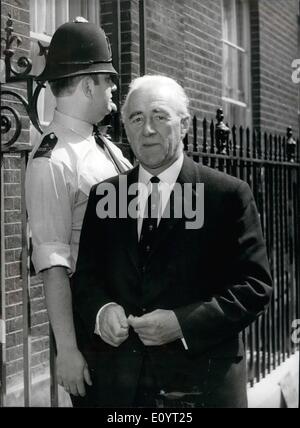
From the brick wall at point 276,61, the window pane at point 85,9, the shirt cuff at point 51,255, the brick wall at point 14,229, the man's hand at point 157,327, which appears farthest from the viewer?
the brick wall at point 276,61

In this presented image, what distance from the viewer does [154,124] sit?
251 centimetres

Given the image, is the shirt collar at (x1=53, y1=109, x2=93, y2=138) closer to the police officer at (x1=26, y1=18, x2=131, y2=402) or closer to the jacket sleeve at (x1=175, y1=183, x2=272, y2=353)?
the police officer at (x1=26, y1=18, x2=131, y2=402)

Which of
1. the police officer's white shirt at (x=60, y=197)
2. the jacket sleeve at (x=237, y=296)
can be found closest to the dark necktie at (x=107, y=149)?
the police officer's white shirt at (x=60, y=197)

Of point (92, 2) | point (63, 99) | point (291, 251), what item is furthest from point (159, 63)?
point (63, 99)

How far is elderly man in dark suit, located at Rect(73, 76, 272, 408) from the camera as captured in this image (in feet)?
8.19

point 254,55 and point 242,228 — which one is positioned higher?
point 254,55

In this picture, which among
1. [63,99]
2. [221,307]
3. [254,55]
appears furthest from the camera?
[254,55]

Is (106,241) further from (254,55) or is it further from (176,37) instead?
(254,55)

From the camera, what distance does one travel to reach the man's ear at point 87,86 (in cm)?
283

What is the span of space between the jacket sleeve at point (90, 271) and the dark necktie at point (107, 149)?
295 mm

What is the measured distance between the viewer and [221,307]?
2.49 metres

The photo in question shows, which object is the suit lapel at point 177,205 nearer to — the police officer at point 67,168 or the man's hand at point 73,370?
the police officer at point 67,168
